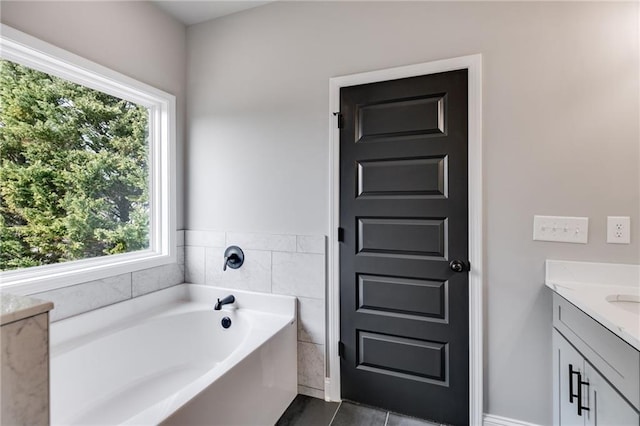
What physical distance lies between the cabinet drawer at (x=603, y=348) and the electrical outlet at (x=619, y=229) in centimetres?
39

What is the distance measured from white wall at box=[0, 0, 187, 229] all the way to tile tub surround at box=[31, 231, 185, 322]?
364 millimetres

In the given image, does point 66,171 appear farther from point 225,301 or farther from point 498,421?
point 498,421

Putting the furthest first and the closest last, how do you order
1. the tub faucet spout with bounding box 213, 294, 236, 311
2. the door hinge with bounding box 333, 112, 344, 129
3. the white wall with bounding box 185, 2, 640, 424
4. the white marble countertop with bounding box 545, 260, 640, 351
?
the tub faucet spout with bounding box 213, 294, 236, 311, the door hinge with bounding box 333, 112, 344, 129, the white wall with bounding box 185, 2, 640, 424, the white marble countertop with bounding box 545, 260, 640, 351

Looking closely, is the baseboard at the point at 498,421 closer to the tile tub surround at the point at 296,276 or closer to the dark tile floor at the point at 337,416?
the dark tile floor at the point at 337,416

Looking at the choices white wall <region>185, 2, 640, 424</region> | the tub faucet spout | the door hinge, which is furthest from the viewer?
the tub faucet spout

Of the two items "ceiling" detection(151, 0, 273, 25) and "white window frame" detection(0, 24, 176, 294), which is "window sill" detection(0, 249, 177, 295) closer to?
"white window frame" detection(0, 24, 176, 294)

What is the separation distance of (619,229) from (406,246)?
1.01 meters

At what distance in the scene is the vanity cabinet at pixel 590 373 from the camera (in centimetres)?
96

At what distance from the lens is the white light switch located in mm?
1532

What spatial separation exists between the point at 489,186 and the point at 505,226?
0.77ft

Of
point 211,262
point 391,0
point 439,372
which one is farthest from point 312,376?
point 391,0

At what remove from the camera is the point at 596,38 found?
59.2 inches

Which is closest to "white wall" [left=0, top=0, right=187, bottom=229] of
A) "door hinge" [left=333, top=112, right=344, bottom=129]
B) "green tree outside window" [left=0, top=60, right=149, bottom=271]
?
"green tree outside window" [left=0, top=60, right=149, bottom=271]

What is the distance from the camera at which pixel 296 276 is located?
2098 mm
